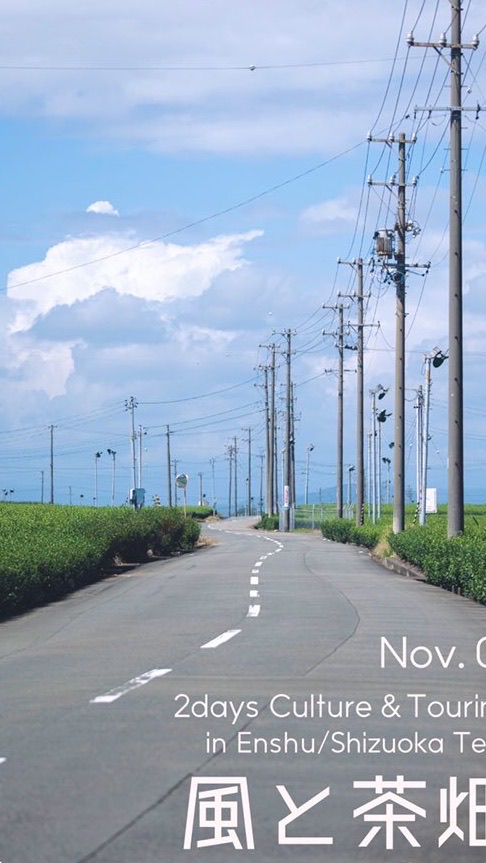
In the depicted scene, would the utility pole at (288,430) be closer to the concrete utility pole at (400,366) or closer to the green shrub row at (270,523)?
the green shrub row at (270,523)

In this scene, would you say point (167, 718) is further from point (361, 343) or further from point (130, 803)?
point (361, 343)

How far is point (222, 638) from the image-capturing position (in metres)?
14.8

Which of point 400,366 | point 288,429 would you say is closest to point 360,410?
point 400,366

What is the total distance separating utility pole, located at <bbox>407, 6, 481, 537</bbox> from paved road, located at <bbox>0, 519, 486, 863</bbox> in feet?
34.8

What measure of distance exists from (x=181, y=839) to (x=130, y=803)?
678 mm

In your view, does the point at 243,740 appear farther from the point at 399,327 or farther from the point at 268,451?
the point at 268,451

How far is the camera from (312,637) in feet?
49.3

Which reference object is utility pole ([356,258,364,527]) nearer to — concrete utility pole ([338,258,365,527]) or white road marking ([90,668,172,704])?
concrete utility pole ([338,258,365,527])

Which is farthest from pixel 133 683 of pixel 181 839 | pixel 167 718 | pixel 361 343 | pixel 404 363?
pixel 361 343

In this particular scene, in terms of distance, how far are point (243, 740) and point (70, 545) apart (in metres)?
19.0

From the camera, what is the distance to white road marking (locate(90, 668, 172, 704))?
10227 mm

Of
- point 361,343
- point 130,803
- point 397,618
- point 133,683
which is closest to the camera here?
point 130,803

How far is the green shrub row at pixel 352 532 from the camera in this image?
1949 inches

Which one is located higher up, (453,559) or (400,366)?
(400,366)
